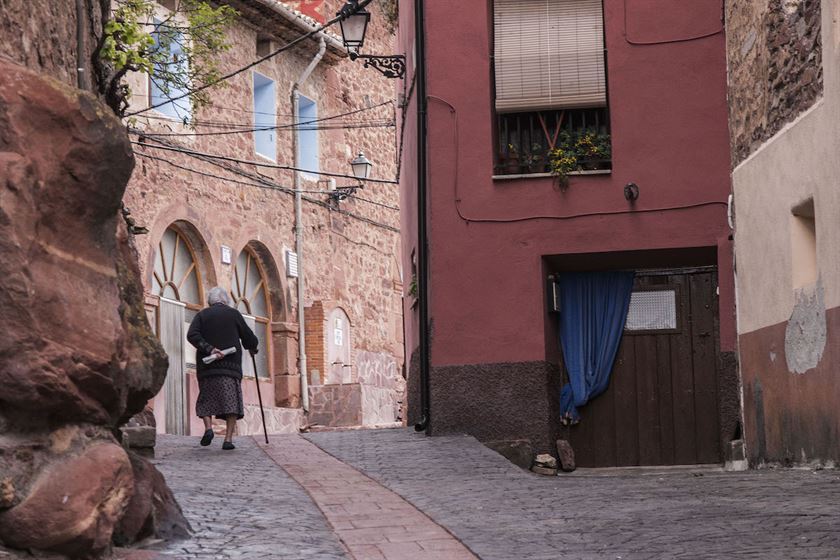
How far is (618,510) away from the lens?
356 inches

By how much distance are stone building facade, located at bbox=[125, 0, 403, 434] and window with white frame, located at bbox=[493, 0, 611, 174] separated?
7.36 m

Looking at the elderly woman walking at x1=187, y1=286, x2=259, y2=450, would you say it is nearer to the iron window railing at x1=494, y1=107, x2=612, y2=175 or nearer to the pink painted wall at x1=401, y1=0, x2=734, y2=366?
the pink painted wall at x1=401, y1=0, x2=734, y2=366

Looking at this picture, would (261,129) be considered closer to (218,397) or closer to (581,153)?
(581,153)

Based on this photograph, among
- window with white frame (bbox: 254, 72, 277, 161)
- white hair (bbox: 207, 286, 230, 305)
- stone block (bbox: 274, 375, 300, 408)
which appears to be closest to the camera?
white hair (bbox: 207, 286, 230, 305)

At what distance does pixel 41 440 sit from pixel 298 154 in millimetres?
21171

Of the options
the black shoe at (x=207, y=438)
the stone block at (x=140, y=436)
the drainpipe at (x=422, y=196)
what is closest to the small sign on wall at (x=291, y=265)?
the drainpipe at (x=422, y=196)

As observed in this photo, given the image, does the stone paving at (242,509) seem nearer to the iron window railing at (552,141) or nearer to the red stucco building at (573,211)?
the red stucco building at (573,211)

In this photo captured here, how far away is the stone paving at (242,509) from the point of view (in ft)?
24.3

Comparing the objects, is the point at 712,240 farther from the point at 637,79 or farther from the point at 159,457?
the point at 159,457

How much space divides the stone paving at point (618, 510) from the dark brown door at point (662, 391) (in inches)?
113

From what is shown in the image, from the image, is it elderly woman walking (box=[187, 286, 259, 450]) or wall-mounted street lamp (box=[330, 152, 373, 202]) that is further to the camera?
wall-mounted street lamp (box=[330, 152, 373, 202])

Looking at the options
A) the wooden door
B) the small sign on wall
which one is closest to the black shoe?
the wooden door

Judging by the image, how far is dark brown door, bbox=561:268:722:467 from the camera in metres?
15.9

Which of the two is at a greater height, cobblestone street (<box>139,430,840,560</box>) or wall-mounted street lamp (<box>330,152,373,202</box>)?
wall-mounted street lamp (<box>330,152,373,202</box>)
